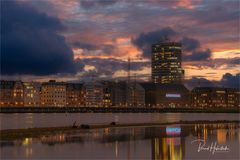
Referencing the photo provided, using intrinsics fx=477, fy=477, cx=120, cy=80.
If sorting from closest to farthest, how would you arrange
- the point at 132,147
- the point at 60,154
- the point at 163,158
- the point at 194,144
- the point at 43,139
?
the point at 163,158 < the point at 60,154 < the point at 132,147 < the point at 194,144 < the point at 43,139

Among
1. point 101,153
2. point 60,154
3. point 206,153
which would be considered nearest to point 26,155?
point 60,154

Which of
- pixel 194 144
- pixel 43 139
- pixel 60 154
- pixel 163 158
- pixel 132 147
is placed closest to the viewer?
pixel 163 158

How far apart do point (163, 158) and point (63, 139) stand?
1734 cm

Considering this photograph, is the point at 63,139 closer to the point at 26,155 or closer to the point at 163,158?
the point at 26,155

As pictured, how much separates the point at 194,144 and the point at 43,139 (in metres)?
15.8

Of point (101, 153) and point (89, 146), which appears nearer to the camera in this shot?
point (101, 153)

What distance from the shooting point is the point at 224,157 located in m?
36.2

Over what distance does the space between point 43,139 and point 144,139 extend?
1064 cm

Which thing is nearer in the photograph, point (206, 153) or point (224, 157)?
point (224, 157)

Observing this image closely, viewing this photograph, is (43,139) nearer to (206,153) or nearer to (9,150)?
(9,150)

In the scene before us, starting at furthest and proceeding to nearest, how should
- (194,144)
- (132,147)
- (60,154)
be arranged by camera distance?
(194,144) < (132,147) < (60,154)

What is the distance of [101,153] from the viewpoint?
38.6 meters

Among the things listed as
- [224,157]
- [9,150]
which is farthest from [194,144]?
[9,150]

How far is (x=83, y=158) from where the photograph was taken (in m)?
35.7
